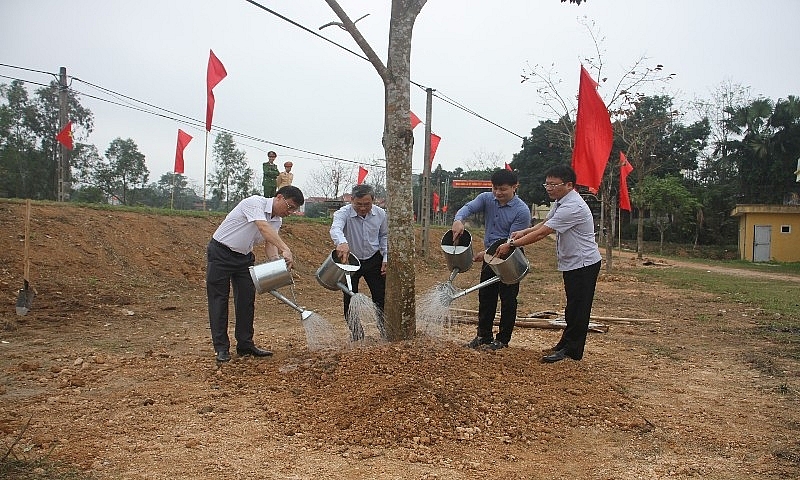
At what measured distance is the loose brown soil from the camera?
304cm

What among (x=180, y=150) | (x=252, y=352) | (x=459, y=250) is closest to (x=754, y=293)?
(x=459, y=250)

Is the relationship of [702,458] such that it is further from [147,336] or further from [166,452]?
[147,336]

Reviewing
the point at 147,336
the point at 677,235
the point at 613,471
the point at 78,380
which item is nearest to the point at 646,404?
the point at 613,471

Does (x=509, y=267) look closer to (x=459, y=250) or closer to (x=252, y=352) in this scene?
(x=459, y=250)

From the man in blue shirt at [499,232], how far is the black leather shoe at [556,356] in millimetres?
463

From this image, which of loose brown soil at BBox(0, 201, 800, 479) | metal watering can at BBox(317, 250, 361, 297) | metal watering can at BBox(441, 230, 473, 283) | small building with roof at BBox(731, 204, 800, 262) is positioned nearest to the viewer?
loose brown soil at BBox(0, 201, 800, 479)

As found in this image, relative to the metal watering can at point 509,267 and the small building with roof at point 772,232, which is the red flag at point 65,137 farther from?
the small building with roof at point 772,232

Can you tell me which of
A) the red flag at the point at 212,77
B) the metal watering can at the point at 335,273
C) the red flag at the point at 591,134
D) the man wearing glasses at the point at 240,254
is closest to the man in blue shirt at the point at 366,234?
the metal watering can at the point at 335,273

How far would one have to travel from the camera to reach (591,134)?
24.9 feet

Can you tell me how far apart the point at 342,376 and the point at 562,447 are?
1.47 m

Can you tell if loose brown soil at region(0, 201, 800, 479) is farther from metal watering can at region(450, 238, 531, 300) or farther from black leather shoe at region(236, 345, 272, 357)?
metal watering can at region(450, 238, 531, 300)

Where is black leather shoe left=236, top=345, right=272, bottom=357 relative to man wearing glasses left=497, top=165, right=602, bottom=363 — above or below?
below

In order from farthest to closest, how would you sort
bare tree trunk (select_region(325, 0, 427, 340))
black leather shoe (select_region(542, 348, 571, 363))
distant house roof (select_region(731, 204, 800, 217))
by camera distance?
distant house roof (select_region(731, 204, 800, 217))
black leather shoe (select_region(542, 348, 571, 363))
bare tree trunk (select_region(325, 0, 427, 340))

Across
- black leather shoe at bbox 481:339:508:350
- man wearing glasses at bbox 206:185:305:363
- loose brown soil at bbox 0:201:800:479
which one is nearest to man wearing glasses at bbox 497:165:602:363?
loose brown soil at bbox 0:201:800:479
